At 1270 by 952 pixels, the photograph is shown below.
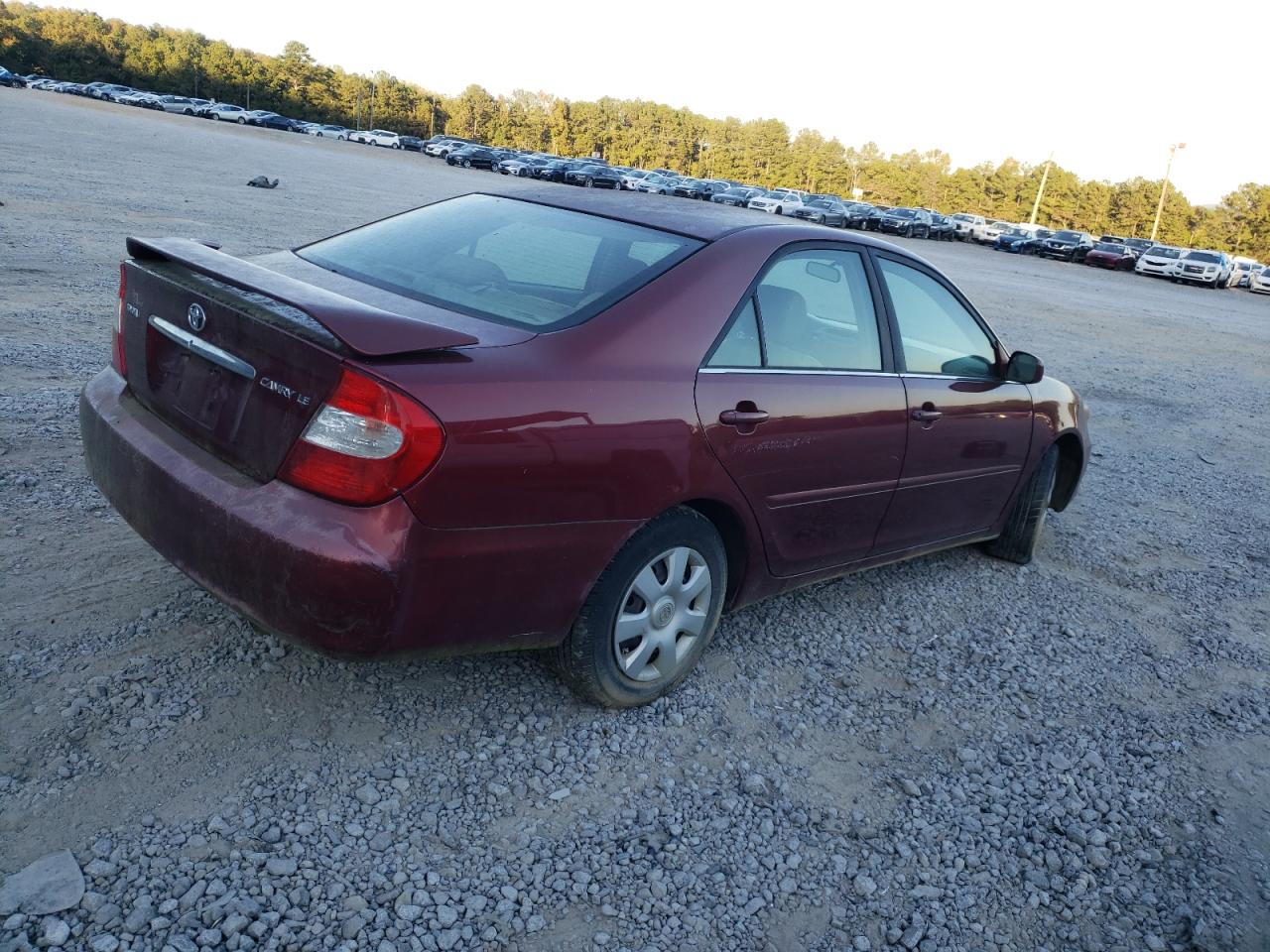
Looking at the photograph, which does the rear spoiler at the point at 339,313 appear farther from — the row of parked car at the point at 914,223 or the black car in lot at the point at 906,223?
the black car in lot at the point at 906,223

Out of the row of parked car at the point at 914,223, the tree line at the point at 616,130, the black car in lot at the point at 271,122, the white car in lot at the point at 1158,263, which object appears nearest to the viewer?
the white car in lot at the point at 1158,263

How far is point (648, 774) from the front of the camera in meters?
2.98

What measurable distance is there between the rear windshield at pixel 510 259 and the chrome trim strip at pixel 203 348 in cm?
63

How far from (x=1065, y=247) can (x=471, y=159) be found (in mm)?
33573

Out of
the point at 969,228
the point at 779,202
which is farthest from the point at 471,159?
the point at 969,228

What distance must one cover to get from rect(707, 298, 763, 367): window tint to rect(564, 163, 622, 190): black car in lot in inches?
1873

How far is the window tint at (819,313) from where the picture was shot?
344cm

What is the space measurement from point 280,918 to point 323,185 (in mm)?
25673

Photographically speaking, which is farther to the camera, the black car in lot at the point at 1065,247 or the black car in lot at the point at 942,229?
the black car in lot at the point at 942,229

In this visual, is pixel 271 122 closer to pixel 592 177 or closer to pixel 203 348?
pixel 592 177

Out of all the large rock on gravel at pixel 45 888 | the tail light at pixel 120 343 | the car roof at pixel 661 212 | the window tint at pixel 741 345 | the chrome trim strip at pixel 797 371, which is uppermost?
the car roof at pixel 661 212

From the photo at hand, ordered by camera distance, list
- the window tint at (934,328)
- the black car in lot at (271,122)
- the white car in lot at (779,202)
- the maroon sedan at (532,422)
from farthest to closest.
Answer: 1. the black car in lot at (271,122)
2. the white car in lot at (779,202)
3. the window tint at (934,328)
4. the maroon sedan at (532,422)

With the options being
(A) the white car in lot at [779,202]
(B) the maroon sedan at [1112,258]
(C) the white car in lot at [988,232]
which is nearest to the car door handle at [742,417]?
(A) the white car in lot at [779,202]

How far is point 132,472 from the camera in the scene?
9.56 feet
